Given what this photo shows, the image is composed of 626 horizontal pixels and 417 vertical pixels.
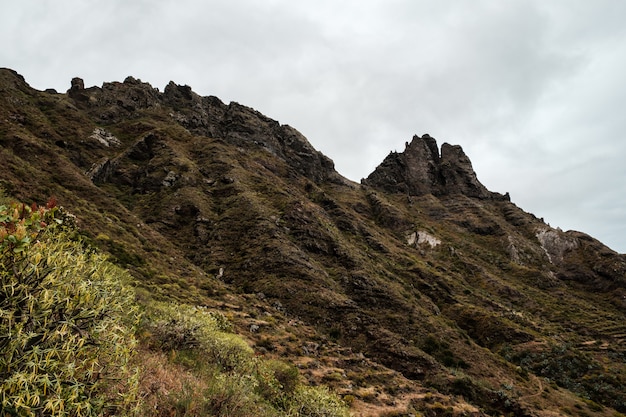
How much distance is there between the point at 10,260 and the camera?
16.9 ft

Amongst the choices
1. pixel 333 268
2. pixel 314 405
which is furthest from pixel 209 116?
pixel 314 405

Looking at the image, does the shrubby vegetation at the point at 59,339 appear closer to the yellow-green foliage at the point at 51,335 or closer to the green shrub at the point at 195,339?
the yellow-green foliage at the point at 51,335

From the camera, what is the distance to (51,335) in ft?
15.9

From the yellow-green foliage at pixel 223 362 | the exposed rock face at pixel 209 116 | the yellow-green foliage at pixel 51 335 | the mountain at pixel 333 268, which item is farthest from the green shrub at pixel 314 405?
the exposed rock face at pixel 209 116

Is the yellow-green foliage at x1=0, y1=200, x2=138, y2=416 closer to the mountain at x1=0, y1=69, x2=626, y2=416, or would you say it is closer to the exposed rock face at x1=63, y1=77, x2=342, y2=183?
the mountain at x1=0, y1=69, x2=626, y2=416

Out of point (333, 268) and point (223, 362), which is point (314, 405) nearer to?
point (223, 362)

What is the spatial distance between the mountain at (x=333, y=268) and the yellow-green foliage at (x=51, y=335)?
22066 millimetres

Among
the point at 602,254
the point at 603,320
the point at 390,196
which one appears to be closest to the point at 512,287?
the point at 603,320

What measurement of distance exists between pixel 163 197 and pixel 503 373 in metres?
58.8

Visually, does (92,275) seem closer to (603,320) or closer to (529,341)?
(529,341)

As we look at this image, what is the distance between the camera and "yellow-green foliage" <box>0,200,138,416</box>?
4430 mm

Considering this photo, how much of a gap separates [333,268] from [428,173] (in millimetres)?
117922

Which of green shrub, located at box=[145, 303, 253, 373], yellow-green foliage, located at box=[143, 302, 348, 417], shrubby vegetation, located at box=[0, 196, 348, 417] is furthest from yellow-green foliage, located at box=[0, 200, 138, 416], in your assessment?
green shrub, located at box=[145, 303, 253, 373]

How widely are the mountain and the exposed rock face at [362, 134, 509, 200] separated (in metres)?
39.0
